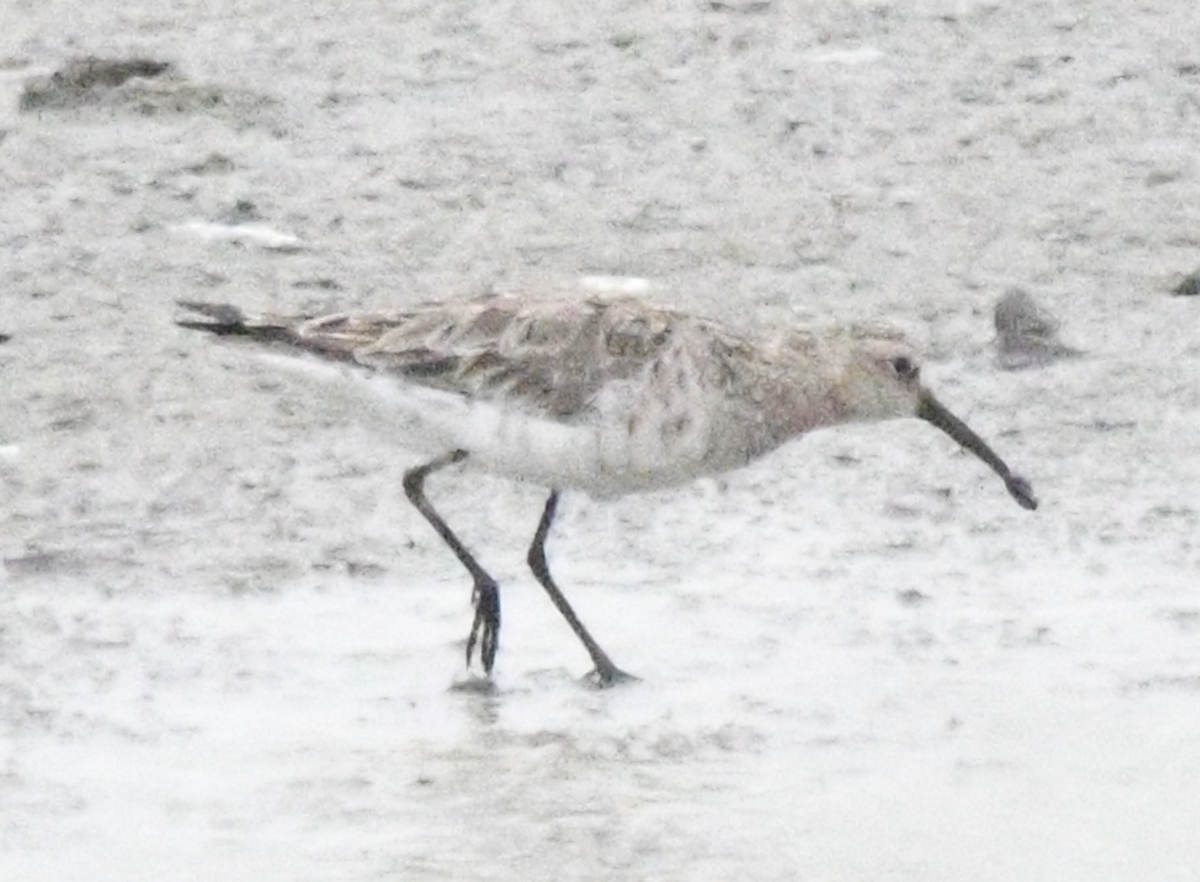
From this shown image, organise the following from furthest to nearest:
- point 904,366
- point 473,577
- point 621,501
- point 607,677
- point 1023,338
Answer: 1. point 1023,338
2. point 621,501
3. point 904,366
4. point 473,577
5. point 607,677

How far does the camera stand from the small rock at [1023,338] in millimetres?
8945

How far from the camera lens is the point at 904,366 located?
7801 mm

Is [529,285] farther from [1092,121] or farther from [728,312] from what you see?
[1092,121]

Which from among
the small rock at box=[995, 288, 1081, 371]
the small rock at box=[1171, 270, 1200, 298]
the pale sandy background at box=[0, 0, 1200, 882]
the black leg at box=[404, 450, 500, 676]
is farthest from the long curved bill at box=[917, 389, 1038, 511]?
the small rock at box=[1171, 270, 1200, 298]

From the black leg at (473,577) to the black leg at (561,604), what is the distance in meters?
0.11

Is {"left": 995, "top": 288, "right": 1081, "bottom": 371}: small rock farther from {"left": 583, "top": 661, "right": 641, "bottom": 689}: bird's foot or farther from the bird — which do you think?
{"left": 583, "top": 661, "right": 641, "bottom": 689}: bird's foot

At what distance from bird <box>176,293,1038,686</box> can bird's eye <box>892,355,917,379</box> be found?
213 millimetres

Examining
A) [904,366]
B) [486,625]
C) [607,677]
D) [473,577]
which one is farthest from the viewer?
[904,366]

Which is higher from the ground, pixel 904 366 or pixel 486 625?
pixel 904 366

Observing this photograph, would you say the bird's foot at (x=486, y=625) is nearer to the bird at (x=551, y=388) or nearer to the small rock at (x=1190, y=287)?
the bird at (x=551, y=388)

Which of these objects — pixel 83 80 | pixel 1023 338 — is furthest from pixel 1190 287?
pixel 83 80

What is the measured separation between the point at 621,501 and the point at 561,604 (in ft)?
3.30

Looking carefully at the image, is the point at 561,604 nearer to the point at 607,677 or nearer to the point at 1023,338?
the point at 607,677

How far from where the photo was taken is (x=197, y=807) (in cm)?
628
